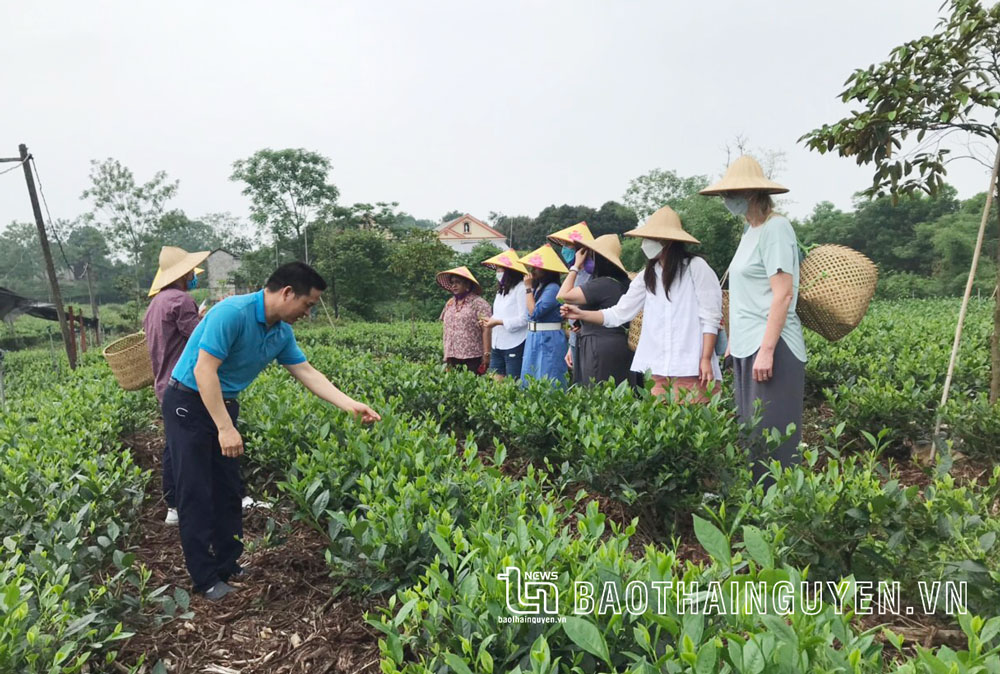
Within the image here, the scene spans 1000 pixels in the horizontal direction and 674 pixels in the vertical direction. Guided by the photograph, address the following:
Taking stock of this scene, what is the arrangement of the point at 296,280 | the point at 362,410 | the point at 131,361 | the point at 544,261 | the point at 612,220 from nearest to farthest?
1. the point at 296,280
2. the point at 362,410
3. the point at 131,361
4. the point at 544,261
5. the point at 612,220

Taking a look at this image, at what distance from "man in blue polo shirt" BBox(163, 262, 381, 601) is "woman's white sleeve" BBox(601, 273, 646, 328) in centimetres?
180

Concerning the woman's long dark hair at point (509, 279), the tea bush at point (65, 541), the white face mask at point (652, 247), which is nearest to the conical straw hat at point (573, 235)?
the woman's long dark hair at point (509, 279)

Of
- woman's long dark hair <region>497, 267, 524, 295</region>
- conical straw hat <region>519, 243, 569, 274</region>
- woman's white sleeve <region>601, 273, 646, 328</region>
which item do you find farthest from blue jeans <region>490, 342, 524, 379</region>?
woman's white sleeve <region>601, 273, 646, 328</region>

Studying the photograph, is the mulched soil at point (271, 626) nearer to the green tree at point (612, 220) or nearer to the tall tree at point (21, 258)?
the green tree at point (612, 220)

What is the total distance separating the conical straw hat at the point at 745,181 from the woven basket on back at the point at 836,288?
0.42m

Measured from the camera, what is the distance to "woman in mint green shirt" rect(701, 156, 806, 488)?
3115mm

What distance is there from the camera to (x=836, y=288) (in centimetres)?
326

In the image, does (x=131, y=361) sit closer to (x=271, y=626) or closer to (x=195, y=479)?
(x=195, y=479)

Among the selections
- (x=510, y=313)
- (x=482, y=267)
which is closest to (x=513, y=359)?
(x=510, y=313)

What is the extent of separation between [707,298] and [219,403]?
2.61 metres

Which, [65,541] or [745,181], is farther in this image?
[745,181]

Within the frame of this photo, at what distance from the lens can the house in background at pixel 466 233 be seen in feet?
214

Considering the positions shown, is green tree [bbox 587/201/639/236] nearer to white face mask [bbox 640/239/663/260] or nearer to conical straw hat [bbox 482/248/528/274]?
conical straw hat [bbox 482/248/528/274]

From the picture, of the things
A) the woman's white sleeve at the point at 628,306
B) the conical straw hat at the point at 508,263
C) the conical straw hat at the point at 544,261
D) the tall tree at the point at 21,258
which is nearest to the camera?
the woman's white sleeve at the point at 628,306
